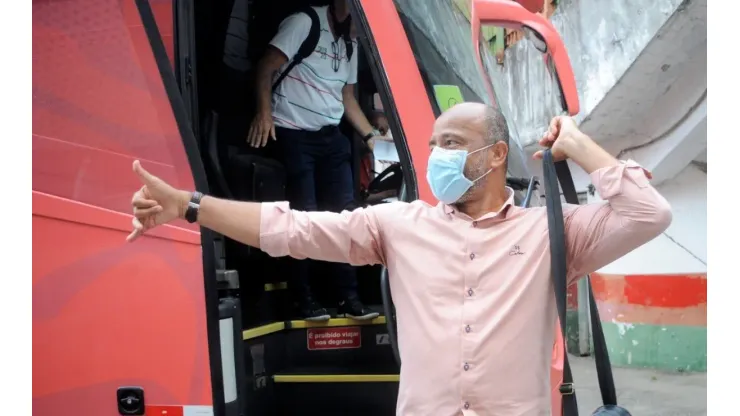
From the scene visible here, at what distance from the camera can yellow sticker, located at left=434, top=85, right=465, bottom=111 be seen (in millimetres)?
2320

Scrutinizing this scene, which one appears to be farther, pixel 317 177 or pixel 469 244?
pixel 317 177

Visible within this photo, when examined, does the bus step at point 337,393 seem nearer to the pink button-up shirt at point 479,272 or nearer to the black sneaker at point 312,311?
the black sneaker at point 312,311

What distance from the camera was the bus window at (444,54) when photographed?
7.65 feet

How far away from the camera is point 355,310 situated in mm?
2965

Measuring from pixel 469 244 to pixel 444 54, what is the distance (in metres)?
1.17

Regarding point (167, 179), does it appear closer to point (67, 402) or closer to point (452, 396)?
point (67, 402)

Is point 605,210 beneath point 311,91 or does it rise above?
beneath

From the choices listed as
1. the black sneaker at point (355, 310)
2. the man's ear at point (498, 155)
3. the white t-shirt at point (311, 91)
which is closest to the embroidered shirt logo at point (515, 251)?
the man's ear at point (498, 155)

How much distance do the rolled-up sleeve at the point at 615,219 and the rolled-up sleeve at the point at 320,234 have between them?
0.47 metres

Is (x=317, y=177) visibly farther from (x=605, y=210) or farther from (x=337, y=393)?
(x=605, y=210)

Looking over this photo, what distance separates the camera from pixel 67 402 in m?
2.10

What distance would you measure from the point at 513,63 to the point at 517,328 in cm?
645

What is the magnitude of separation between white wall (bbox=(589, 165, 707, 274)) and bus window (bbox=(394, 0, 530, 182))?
3639 mm

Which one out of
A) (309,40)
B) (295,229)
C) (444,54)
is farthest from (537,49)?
(295,229)
